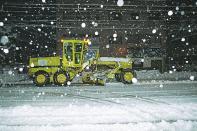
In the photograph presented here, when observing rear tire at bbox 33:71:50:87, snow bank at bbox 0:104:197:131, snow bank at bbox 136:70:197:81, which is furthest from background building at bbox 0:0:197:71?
snow bank at bbox 0:104:197:131

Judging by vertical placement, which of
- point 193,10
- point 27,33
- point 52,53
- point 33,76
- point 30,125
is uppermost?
point 193,10

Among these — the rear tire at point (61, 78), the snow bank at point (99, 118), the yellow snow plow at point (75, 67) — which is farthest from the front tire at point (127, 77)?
the snow bank at point (99, 118)

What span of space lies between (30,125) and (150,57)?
33.5m

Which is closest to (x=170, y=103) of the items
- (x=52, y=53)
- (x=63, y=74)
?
(x=63, y=74)

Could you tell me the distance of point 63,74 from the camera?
63.7ft

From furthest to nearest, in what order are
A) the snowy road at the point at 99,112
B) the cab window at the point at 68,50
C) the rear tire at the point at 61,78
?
the cab window at the point at 68,50 < the rear tire at the point at 61,78 < the snowy road at the point at 99,112

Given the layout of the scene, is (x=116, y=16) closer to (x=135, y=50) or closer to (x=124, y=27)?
(x=124, y=27)

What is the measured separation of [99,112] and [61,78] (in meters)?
8.83

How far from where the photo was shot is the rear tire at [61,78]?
63.4 feet

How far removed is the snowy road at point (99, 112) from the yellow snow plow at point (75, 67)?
4.47 m

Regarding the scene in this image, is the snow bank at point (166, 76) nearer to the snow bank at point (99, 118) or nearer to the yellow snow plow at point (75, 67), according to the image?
the yellow snow plow at point (75, 67)

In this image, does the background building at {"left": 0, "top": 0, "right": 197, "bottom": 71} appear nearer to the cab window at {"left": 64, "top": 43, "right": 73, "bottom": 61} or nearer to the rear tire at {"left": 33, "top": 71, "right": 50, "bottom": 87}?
the cab window at {"left": 64, "top": 43, "right": 73, "bottom": 61}

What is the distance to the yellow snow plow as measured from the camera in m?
19.7

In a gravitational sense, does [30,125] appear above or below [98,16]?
below
